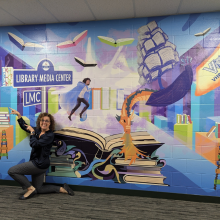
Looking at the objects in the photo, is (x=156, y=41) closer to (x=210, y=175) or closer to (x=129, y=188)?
(x=210, y=175)

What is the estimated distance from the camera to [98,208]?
2.09 m

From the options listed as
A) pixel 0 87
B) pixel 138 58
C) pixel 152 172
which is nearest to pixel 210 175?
pixel 152 172

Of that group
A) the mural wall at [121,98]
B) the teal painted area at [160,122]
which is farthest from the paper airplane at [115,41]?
the teal painted area at [160,122]

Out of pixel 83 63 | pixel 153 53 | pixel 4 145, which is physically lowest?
pixel 4 145

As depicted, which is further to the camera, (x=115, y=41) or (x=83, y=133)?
(x=83, y=133)

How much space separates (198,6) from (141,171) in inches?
94.0

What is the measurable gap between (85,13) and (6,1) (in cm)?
100

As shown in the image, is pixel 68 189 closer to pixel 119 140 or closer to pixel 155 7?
pixel 119 140

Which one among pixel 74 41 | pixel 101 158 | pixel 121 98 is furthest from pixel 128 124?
pixel 74 41

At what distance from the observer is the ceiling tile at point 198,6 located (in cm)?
197

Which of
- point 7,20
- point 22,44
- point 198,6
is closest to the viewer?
point 198,6

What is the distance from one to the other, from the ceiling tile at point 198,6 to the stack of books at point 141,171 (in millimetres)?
2151

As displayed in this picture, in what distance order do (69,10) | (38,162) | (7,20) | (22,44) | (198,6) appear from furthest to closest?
(22,44) < (7,20) < (38,162) < (69,10) < (198,6)

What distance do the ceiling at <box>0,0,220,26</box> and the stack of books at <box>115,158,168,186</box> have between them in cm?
213
